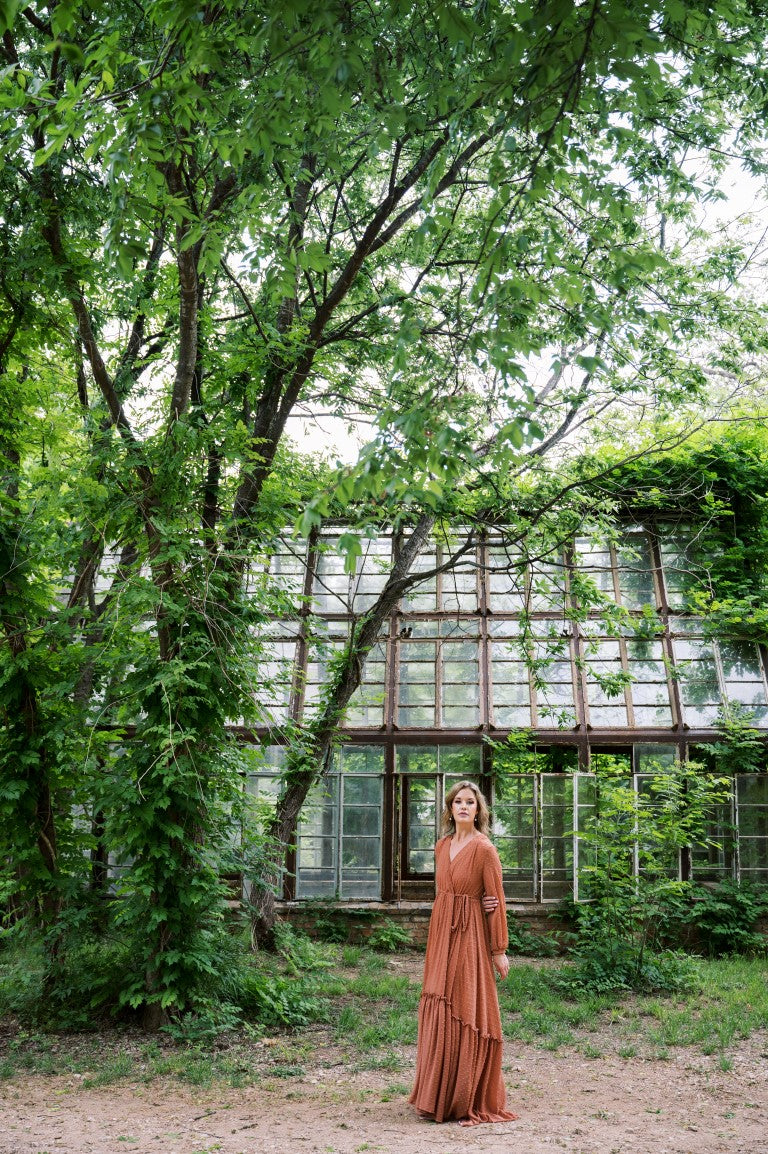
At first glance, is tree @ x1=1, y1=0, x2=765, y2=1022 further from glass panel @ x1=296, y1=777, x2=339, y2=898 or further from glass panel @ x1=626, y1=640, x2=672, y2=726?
glass panel @ x1=626, y1=640, x2=672, y2=726

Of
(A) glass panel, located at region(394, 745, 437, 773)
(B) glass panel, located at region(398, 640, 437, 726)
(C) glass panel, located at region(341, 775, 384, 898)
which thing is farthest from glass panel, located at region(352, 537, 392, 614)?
(C) glass panel, located at region(341, 775, 384, 898)

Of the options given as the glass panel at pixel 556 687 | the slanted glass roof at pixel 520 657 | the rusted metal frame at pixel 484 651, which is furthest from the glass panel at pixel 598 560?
the rusted metal frame at pixel 484 651

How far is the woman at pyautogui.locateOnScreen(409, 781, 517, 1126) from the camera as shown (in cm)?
520

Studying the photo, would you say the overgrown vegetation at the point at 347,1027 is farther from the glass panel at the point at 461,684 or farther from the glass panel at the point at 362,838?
the glass panel at the point at 461,684

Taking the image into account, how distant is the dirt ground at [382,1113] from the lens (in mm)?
4809

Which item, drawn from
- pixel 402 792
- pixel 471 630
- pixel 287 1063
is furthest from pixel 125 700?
pixel 471 630

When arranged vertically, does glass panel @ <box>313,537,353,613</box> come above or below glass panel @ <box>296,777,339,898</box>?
above

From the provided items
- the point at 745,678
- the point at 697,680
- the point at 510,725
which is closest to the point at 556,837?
the point at 510,725

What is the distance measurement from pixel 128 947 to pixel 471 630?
6.32 m

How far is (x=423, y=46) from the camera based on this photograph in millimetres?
5680

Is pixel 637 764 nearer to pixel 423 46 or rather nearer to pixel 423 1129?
pixel 423 1129

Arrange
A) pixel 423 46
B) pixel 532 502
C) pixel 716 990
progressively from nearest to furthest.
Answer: pixel 423 46, pixel 716 990, pixel 532 502

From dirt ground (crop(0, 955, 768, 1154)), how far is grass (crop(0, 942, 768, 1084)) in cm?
11

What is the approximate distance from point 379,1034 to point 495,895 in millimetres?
2424
